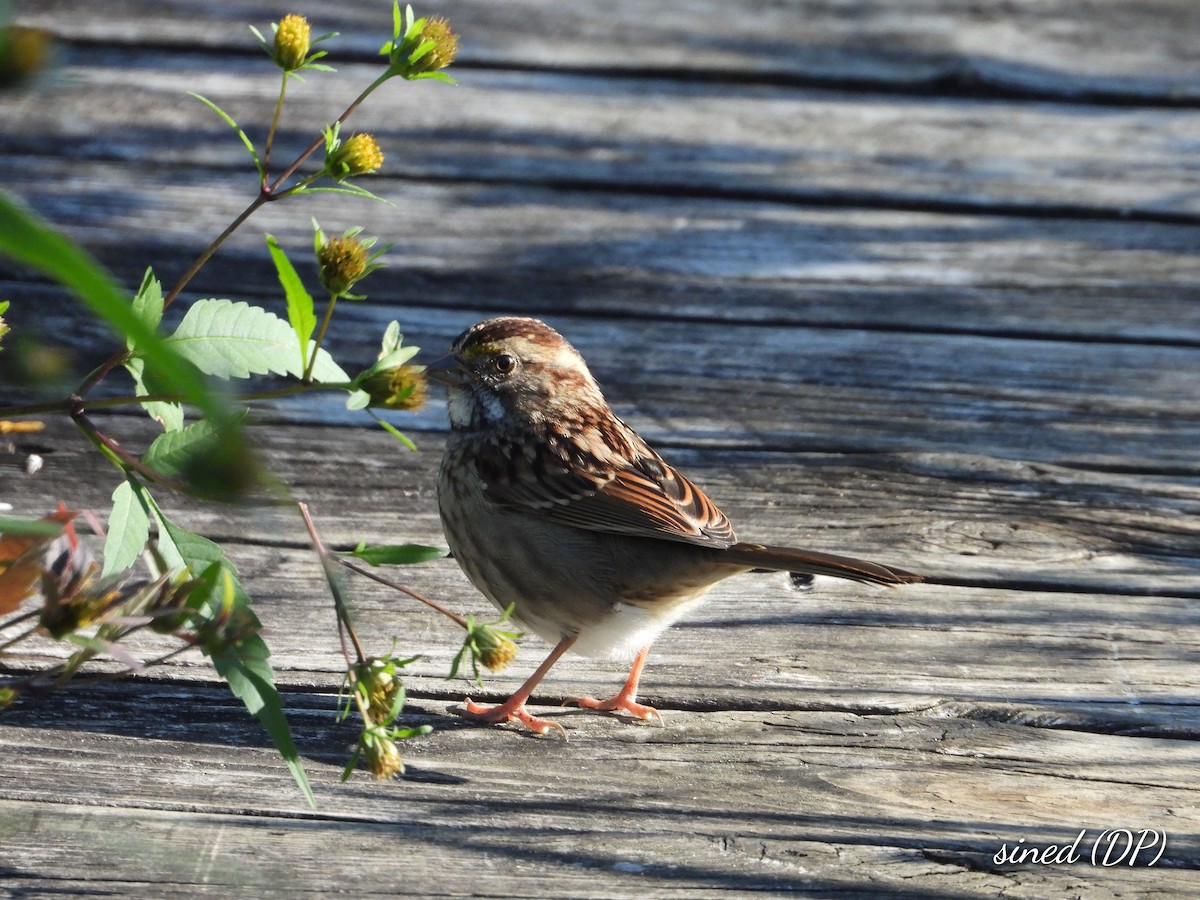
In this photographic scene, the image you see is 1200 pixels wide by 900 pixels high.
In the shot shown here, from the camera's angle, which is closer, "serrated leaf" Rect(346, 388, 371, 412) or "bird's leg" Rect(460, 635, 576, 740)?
"serrated leaf" Rect(346, 388, 371, 412)

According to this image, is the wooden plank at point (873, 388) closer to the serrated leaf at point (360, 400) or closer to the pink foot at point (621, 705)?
the pink foot at point (621, 705)

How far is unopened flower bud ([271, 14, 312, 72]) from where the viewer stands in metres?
1.87

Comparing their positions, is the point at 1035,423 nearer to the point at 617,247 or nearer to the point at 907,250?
the point at 907,250

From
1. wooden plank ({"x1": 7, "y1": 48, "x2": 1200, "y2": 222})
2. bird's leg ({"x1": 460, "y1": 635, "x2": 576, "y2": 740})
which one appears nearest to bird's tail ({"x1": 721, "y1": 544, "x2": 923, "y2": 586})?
bird's leg ({"x1": 460, "y1": 635, "x2": 576, "y2": 740})

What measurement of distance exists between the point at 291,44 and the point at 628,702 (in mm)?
1300

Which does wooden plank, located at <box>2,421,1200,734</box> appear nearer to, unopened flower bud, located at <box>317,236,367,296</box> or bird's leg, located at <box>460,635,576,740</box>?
bird's leg, located at <box>460,635,576,740</box>

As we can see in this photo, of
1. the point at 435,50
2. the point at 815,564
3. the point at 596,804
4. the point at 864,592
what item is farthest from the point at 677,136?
the point at 596,804

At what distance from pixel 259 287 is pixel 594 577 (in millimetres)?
1541

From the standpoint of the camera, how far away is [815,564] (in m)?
2.59

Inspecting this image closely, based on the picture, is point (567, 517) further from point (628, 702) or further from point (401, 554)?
point (401, 554)

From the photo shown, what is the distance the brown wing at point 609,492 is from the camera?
9.42ft

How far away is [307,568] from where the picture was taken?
112 inches

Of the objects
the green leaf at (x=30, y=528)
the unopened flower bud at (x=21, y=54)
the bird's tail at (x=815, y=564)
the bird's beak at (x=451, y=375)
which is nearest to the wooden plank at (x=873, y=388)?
the bird's beak at (x=451, y=375)

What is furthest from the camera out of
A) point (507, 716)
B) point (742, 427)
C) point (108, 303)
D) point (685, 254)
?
point (685, 254)
